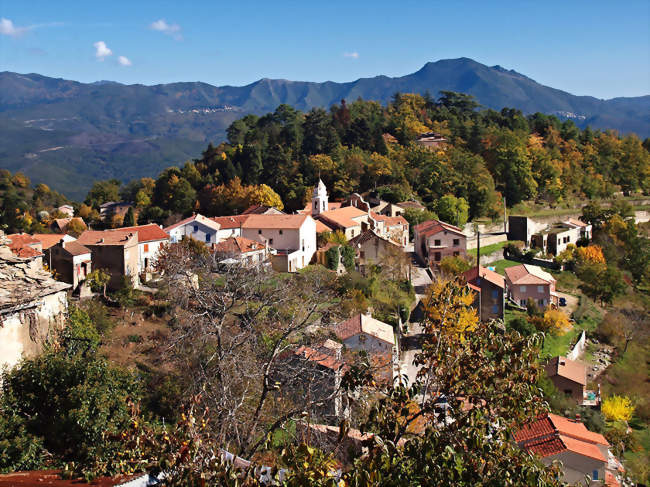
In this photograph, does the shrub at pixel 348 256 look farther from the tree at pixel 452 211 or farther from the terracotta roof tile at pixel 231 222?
the tree at pixel 452 211

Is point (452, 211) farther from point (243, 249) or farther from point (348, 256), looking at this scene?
point (243, 249)

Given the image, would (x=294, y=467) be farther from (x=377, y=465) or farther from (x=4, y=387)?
(x=4, y=387)

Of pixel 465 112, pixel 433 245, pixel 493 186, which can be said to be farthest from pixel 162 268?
pixel 465 112

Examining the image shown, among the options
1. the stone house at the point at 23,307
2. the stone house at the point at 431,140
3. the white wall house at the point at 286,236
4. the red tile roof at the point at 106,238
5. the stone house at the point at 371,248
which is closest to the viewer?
the stone house at the point at 23,307

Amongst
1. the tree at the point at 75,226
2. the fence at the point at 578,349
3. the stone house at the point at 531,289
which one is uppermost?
the tree at the point at 75,226

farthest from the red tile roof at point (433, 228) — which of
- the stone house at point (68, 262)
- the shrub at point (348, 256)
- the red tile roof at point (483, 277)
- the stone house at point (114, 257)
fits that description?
the stone house at point (68, 262)

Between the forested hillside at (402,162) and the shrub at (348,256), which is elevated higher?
the forested hillside at (402,162)
